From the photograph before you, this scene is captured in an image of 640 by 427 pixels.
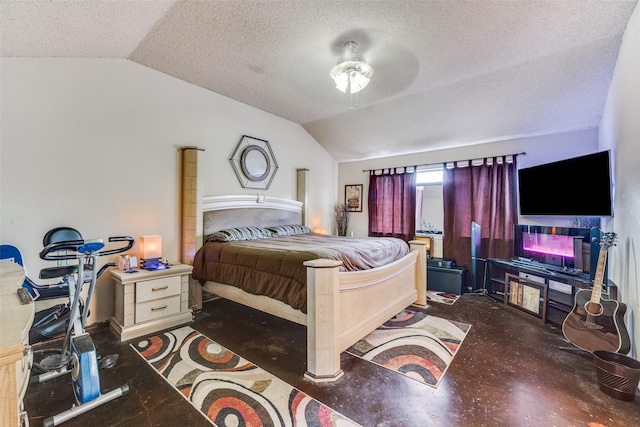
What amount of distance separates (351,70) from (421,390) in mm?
2702

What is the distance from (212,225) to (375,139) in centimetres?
313

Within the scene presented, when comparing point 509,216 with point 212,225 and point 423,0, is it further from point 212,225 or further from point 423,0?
point 212,225

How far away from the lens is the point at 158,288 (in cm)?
290

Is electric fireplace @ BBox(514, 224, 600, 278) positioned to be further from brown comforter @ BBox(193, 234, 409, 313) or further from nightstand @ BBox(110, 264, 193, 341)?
nightstand @ BBox(110, 264, 193, 341)

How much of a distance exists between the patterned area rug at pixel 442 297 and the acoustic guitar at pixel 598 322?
57.8 inches

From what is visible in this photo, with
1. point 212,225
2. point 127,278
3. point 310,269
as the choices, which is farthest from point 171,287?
point 310,269

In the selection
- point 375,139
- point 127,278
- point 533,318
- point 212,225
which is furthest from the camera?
point 375,139

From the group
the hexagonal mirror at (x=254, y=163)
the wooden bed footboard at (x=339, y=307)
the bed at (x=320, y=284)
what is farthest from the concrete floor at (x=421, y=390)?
the hexagonal mirror at (x=254, y=163)

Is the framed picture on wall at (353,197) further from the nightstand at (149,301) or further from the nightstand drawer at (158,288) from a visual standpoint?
the nightstand drawer at (158,288)

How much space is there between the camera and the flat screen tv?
9.04 ft

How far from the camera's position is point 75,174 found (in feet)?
9.20

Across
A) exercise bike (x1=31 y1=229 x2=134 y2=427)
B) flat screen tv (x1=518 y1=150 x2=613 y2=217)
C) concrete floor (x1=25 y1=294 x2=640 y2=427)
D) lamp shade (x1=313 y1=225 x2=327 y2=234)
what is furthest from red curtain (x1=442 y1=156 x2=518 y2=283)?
exercise bike (x1=31 y1=229 x2=134 y2=427)

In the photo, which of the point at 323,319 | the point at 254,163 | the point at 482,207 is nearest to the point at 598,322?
the point at 323,319

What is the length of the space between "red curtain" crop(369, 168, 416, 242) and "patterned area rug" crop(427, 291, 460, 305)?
1.17m
